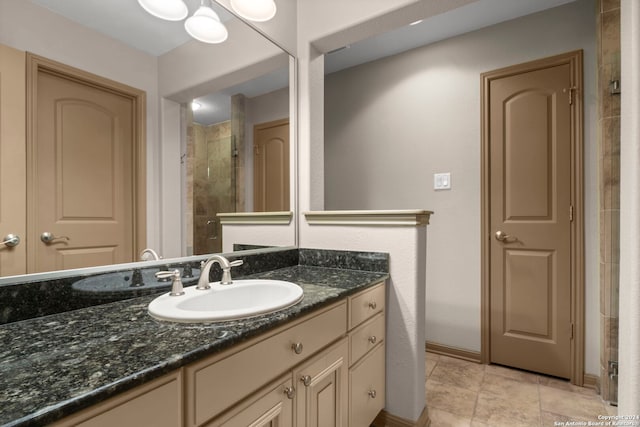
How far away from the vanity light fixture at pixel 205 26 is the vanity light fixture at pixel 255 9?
14cm

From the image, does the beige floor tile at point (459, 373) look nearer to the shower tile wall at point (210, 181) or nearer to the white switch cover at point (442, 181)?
the white switch cover at point (442, 181)

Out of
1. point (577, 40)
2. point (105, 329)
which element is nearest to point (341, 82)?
point (577, 40)

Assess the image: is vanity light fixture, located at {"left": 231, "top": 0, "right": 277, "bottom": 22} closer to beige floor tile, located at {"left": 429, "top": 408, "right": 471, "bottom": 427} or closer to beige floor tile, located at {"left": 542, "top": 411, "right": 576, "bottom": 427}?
beige floor tile, located at {"left": 429, "top": 408, "right": 471, "bottom": 427}

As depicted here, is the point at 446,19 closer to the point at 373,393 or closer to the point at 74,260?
the point at 373,393

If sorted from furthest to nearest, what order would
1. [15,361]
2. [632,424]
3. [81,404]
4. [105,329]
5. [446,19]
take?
[446,19] → [632,424] → [105,329] → [15,361] → [81,404]

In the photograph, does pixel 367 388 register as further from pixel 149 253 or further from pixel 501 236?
pixel 501 236

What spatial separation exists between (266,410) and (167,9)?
1.40 metres

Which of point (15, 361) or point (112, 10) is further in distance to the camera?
point (112, 10)

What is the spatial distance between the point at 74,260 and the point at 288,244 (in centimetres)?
103

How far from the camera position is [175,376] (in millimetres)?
621

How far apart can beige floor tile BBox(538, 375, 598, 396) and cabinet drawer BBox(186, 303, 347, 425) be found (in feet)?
5.91

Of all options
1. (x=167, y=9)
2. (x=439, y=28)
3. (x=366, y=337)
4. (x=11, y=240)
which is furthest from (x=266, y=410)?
(x=439, y=28)

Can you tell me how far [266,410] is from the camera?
838 millimetres

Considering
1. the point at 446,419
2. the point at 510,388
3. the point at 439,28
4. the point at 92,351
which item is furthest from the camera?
the point at 439,28
